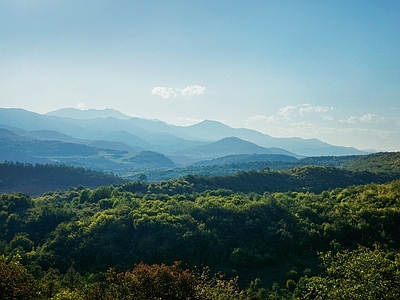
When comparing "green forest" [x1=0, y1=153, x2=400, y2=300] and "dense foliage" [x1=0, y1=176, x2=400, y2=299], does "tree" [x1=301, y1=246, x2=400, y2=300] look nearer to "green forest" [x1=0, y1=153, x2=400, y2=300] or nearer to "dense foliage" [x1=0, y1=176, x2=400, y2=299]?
"green forest" [x1=0, y1=153, x2=400, y2=300]

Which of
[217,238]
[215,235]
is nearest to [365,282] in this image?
[217,238]

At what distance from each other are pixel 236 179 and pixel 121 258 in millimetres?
56866

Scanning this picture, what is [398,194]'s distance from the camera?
50062 mm

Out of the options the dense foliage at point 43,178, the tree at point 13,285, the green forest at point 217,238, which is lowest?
the dense foliage at point 43,178

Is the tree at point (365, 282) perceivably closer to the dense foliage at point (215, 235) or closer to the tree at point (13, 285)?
the dense foliage at point (215, 235)

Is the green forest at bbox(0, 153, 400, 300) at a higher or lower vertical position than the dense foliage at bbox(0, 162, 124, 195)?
higher

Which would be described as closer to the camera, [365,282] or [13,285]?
[13,285]

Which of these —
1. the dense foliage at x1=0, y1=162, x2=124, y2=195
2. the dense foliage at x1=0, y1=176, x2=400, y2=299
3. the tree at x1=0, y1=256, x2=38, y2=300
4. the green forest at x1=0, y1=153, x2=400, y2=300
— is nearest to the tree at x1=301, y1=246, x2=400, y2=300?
the green forest at x1=0, y1=153, x2=400, y2=300

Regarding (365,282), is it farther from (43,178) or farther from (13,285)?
(43,178)

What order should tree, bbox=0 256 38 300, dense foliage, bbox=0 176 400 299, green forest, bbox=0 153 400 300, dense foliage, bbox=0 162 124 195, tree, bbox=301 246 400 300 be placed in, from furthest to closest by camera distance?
dense foliage, bbox=0 162 124 195, dense foliage, bbox=0 176 400 299, green forest, bbox=0 153 400 300, tree, bbox=301 246 400 300, tree, bbox=0 256 38 300

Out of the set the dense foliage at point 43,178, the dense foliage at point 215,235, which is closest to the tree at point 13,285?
the dense foliage at point 215,235

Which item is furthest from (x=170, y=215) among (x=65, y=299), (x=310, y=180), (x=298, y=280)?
(x=310, y=180)

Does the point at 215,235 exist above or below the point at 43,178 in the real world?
above

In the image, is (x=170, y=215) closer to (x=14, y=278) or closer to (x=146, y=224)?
(x=146, y=224)
